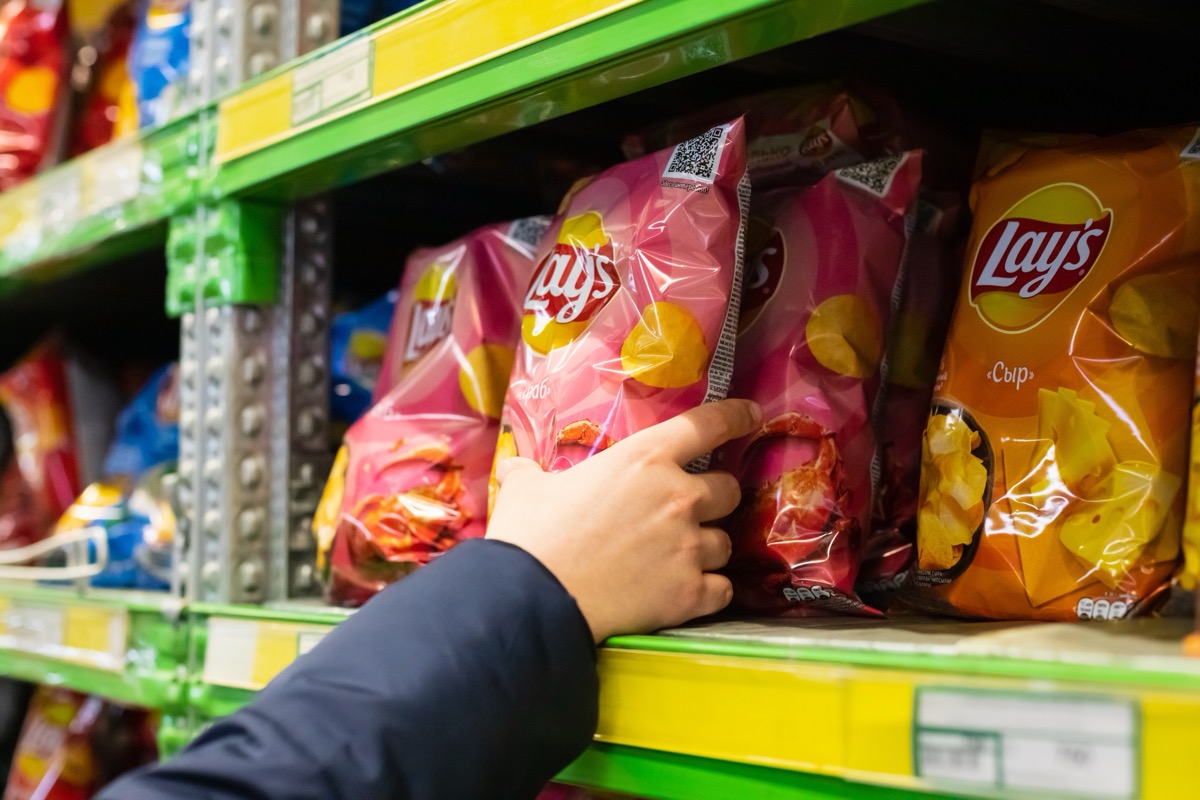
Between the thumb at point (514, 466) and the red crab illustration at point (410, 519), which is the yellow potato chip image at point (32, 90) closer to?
the red crab illustration at point (410, 519)

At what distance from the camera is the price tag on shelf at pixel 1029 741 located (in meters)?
0.48

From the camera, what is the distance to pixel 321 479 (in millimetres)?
1167

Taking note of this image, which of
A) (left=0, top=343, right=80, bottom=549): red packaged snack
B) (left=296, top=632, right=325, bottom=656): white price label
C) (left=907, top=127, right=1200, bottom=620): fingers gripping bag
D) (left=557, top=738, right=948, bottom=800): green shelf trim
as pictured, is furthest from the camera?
(left=0, top=343, right=80, bottom=549): red packaged snack

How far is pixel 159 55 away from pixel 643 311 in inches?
39.5

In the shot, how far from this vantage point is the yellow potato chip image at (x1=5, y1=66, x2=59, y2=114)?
167 cm

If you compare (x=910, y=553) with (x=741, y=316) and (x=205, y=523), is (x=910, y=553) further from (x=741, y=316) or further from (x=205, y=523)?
(x=205, y=523)

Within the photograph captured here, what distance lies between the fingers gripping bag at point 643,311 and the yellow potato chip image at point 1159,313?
0.87ft

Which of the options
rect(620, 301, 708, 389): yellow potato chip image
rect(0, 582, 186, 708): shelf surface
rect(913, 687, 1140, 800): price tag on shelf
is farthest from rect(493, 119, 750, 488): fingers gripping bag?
rect(0, 582, 186, 708): shelf surface

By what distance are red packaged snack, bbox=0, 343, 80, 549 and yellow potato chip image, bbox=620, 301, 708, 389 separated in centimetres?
124

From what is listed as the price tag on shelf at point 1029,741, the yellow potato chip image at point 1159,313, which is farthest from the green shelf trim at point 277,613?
the yellow potato chip image at point 1159,313

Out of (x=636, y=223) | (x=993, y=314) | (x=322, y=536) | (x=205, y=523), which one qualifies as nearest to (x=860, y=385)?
(x=993, y=314)

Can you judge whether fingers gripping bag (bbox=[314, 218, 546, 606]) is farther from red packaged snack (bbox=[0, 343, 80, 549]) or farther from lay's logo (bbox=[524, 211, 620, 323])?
red packaged snack (bbox=[0, 343, 80, 549])

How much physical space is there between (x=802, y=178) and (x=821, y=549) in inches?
14.0

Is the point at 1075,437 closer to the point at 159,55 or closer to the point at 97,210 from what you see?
the point at 97,210
